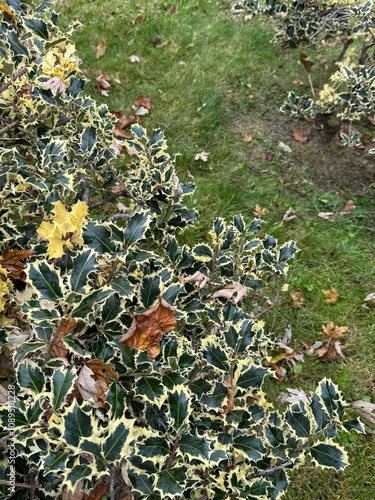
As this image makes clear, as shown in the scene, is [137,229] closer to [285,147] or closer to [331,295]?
[331,295]

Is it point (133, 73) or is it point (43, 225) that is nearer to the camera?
point (43, 225)

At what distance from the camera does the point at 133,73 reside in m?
4.09

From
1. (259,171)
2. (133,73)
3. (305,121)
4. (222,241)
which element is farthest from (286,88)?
(222,241)

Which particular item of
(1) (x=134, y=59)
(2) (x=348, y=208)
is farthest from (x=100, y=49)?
(2) (x=348, y=208)

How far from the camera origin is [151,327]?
1110 millimetres

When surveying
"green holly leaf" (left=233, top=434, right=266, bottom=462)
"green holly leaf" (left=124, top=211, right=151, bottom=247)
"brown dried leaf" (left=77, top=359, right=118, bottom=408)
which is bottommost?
"green holly leaf" (left=233, top=434, right=266, bottom=462)

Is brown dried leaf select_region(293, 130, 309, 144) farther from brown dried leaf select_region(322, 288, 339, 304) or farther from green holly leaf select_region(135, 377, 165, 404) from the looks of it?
green holly leaf select_region(135, 377, 165, 404)

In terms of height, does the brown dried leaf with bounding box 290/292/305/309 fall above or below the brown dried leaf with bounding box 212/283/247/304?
below

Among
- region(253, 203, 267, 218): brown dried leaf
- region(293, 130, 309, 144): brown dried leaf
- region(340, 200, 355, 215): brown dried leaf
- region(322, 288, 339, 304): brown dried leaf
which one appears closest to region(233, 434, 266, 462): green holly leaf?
region(322, 288, 339, 304): brown dried leaf

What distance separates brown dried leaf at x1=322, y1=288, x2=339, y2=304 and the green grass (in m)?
0.04

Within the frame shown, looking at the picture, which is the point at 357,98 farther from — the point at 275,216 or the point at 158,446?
the point at 158,446

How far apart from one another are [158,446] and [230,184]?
251cm

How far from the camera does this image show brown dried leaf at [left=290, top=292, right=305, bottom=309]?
2643 millimetres

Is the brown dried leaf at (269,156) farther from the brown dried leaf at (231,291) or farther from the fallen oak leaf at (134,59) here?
the brown dried leaf at (231,291)
